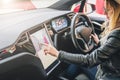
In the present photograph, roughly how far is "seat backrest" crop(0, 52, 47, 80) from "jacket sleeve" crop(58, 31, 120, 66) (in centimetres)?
23

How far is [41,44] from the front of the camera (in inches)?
90.7

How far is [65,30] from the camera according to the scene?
2855mm

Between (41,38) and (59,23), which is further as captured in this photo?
(59,23)

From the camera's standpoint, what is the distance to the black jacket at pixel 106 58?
1.90 metres

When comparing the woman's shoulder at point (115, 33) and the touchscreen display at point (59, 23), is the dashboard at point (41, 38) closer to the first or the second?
the touchscreen display at point (59, 23)

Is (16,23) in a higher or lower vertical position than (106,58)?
higher

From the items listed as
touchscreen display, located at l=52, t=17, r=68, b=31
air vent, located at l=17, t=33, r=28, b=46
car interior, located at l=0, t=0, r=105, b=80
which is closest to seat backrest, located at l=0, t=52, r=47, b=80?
car interior, located at l=0, t=0, r=105, b=80

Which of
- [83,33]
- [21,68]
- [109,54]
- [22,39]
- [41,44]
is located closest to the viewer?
[21,68]

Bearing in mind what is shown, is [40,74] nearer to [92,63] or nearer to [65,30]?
[92,63]

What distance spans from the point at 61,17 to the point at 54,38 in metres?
A: 0.30

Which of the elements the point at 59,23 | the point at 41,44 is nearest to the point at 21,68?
the point at 41,44

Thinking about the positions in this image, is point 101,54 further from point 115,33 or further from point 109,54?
point 115,33

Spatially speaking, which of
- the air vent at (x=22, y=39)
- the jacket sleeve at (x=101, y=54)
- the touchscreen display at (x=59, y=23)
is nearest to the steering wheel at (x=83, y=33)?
the touchscreen display at (x=59, y=23)

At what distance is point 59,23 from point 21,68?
1.08 meters
